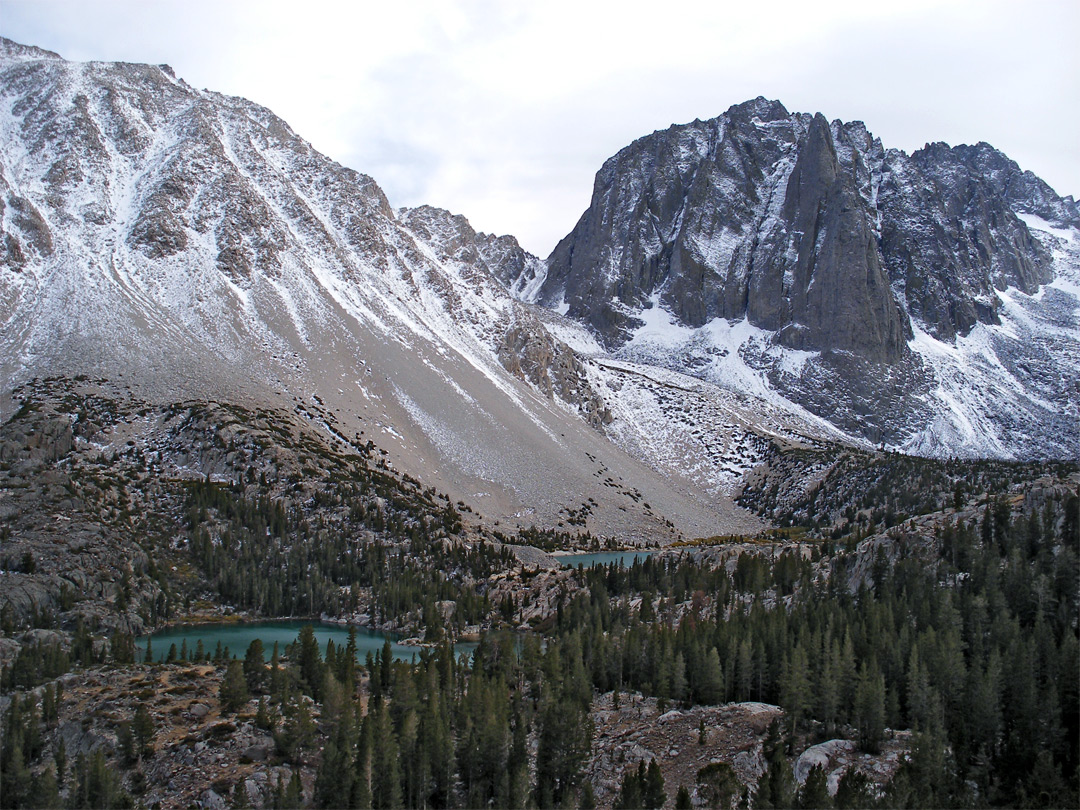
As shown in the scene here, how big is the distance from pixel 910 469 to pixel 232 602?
12474 centimetres

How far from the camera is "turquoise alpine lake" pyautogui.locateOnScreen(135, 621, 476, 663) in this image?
79188 mm

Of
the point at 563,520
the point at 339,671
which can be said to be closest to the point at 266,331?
the point at 563,520

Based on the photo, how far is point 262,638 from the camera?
8631 cm

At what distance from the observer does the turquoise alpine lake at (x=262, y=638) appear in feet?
260

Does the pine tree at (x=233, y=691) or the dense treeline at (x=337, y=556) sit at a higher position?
the dense treeline at (x=337, y=556)

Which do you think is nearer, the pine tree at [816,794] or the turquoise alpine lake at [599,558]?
the pine tree at [816,794]

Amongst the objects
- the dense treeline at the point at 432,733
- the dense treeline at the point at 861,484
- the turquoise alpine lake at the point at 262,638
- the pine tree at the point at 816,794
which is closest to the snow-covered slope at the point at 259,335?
the dense treeline at the point at 861,484

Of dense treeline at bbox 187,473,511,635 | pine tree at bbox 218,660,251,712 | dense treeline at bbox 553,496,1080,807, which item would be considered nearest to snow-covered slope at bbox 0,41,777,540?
dense treeline at bbox 187,473,511,635

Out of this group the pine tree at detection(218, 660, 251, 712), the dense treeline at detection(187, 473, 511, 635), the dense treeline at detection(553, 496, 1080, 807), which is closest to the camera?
the dense treeline at detection(553, 496, 1080, 807)

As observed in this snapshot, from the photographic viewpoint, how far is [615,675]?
208ft

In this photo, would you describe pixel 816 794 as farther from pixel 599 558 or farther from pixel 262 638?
pixel 599 558

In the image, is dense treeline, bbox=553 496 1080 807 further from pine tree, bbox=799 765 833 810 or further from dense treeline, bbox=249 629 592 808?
dense treeline, bbox=249 629 592 808

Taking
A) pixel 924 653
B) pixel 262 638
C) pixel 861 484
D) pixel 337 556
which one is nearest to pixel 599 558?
pixel 337 556

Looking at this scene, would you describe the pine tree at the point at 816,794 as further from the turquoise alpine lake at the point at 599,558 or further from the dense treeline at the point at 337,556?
the turquoise alpine lake at the point at 599,558
